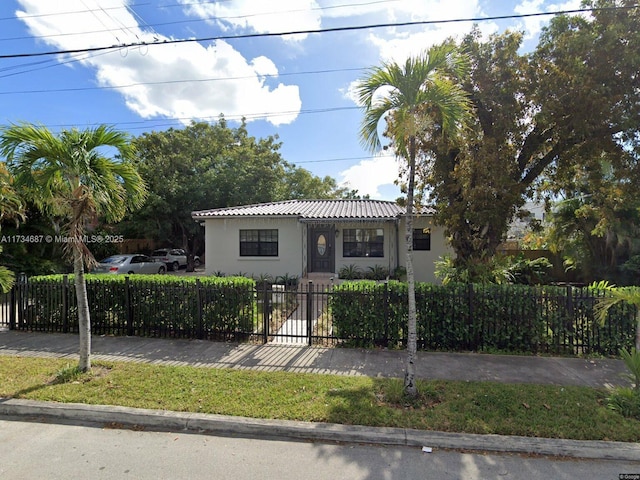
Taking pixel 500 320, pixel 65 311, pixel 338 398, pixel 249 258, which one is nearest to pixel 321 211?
pixel 249 258

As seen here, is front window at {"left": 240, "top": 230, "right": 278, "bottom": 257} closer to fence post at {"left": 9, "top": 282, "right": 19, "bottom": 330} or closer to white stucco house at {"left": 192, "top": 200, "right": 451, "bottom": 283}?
white stucco house at {"left": 192, "top": 200, "right": 451, "bottom": 283}

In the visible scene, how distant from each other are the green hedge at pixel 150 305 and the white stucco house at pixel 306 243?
23.7 ft

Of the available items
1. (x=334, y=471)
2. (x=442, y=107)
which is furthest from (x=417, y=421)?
(x=442, y=107)

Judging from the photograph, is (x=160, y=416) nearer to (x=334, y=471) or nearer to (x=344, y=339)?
(x=334, y=471)

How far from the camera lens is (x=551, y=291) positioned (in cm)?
656

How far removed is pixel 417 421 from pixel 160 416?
3.03m

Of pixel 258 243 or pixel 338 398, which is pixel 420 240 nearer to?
pixel 258 243

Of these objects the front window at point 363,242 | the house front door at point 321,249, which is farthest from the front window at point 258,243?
the front window at point 363,242

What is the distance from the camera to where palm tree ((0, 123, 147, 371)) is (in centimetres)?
501

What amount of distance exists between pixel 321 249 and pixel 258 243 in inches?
111

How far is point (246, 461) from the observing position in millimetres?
3383

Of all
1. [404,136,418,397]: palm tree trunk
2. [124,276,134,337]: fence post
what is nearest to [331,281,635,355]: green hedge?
[404,136,418,397]: palm tree trunk

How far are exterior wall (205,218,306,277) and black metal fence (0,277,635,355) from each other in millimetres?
7016

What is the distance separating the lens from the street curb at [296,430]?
138 inches
